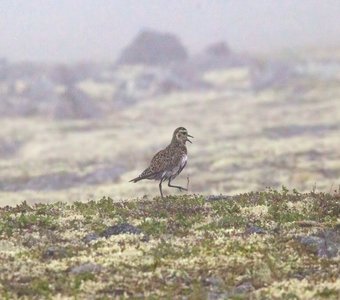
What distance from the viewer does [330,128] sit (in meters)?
166

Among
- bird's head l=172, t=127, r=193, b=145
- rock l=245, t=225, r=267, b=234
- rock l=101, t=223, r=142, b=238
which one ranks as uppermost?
bird's head l=172, t=127, r=193, b=145

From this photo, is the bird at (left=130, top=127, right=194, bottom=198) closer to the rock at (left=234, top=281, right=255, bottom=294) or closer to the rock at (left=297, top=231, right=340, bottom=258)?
the rock at (left=297, top=231, right=340, bottom=258)

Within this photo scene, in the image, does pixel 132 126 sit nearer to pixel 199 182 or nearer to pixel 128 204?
pixel 199 182

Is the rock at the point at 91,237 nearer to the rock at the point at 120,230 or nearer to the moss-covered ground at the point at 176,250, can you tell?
the moss-covered ground at the point at 176,250

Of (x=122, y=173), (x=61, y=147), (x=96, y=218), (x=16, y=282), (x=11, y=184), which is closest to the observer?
(x=16, y=282)

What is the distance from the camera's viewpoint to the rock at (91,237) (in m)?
24.5

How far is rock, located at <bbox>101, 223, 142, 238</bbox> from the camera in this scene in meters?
25.0

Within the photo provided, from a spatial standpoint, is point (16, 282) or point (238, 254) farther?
point (238, 254)

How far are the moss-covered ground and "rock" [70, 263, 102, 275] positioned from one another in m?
0.02

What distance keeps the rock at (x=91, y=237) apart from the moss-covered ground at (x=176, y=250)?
3 centimetres

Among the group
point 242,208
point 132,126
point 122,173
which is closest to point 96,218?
point 242,208

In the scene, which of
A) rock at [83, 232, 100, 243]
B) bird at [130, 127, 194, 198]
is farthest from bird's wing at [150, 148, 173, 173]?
rock at [83, 232, 100, 243]

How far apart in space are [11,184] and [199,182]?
778 inches

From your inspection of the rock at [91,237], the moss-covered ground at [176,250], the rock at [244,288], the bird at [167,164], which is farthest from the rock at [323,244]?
the bird at [167,164]
